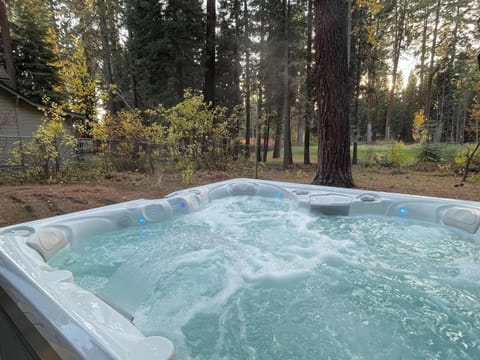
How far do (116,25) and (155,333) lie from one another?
11226 millimetres

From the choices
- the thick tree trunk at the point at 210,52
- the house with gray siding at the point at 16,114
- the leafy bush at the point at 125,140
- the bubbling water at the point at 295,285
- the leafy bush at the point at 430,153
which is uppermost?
the thick tree trunk at the point at 210,52

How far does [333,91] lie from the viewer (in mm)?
4023

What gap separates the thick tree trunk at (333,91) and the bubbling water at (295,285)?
1.35 metres

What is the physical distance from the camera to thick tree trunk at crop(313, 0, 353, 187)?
3895mm

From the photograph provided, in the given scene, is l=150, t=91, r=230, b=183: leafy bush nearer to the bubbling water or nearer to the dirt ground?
the dirt ground

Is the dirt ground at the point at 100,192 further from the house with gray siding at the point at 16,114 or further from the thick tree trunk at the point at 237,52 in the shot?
the thick tree trunk at the point at 237,52

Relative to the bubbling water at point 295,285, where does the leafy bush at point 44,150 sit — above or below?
above

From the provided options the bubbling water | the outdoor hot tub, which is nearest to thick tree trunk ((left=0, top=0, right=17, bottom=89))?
the outdoor hot tub

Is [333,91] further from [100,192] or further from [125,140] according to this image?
[125,140]

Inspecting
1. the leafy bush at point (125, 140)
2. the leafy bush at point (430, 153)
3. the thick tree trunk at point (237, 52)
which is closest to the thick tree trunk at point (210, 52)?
the thick tree trunk at point (237, 52)

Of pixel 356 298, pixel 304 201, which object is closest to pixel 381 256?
pixel 356 298

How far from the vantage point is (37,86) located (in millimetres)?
11016

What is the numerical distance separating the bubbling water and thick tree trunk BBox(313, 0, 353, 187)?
1354 mm

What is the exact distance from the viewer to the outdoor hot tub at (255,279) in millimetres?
1202
